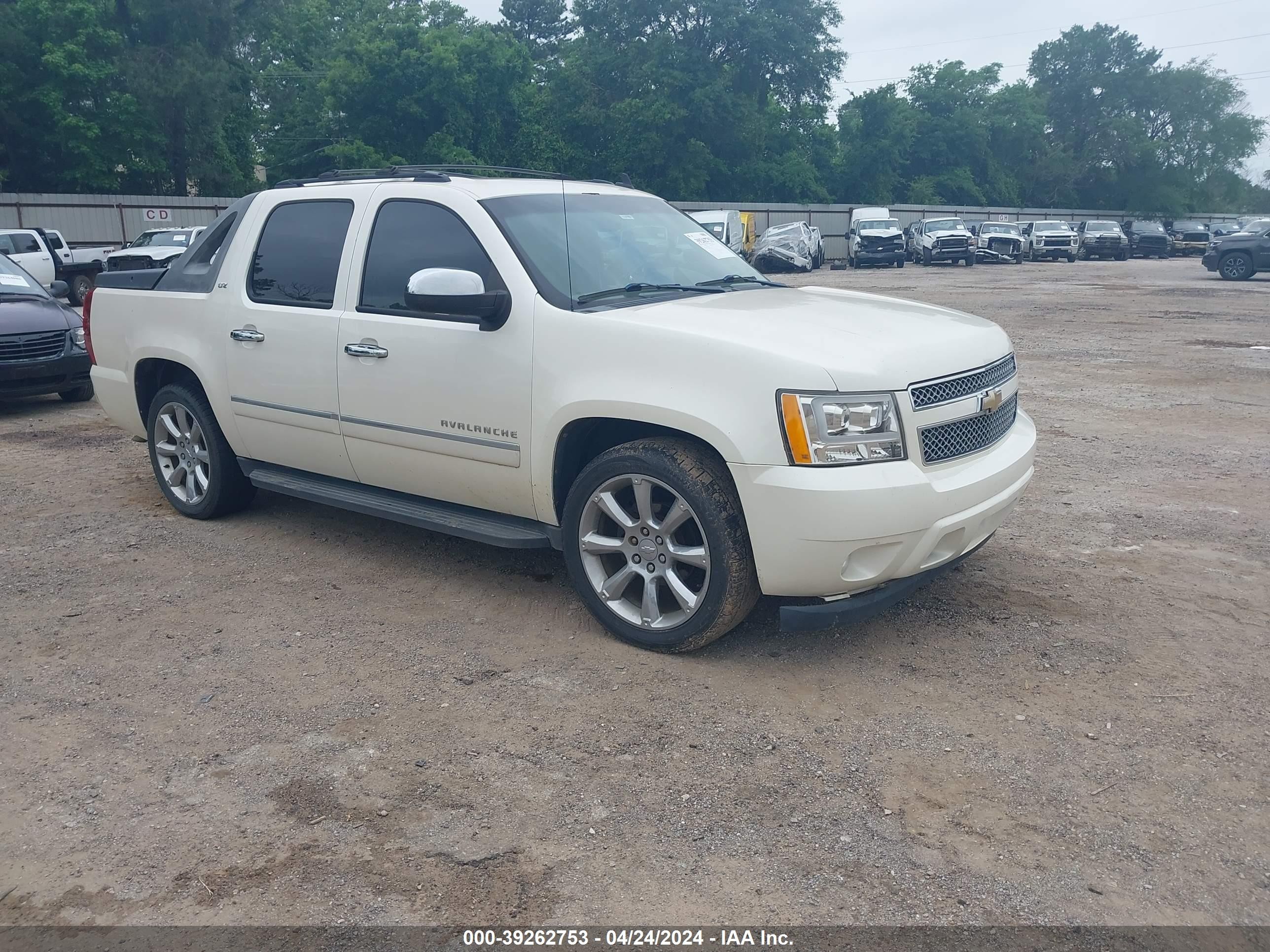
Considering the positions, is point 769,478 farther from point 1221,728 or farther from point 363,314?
point 363,314

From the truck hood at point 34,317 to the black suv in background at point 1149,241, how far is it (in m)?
46.6

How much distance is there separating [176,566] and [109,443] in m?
3.62

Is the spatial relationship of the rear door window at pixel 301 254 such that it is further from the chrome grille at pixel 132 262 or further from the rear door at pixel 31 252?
the chrome grille at pixel 132 262

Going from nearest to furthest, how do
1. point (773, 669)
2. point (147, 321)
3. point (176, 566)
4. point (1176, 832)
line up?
1. point (1176, 832)
2. point (773, 669)
3. point (176, 566)
4. point (147, 321)

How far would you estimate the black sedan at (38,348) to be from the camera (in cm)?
942

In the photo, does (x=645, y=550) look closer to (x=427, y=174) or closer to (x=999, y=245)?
(x=427, y=174)

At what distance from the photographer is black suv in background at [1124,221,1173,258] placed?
47.6 meters

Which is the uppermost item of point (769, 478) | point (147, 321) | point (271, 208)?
point (271, 208)

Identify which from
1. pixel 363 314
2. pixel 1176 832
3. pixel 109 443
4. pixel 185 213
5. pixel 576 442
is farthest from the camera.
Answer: pixel 185 213

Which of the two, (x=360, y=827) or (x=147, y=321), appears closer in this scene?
(x=360, y=827)

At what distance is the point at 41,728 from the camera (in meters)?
3.65

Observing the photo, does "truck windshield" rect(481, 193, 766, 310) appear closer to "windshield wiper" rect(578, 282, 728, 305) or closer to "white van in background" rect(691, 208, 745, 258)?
"windshield wiper" rect(578, 282, 728, 305)

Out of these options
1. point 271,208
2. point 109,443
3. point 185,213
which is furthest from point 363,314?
point 185,213

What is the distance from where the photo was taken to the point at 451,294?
415cm
